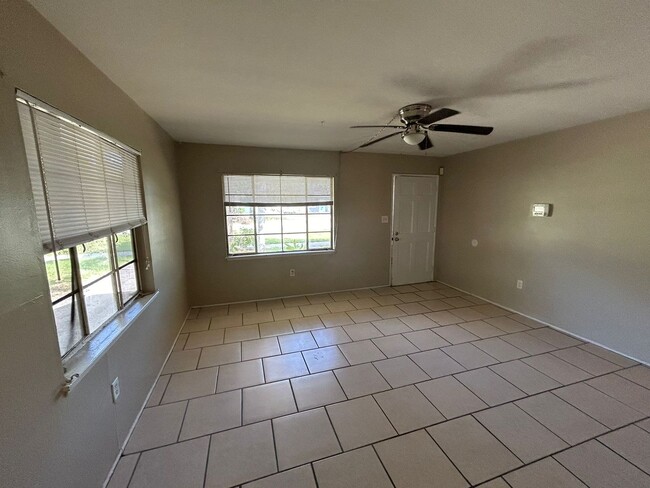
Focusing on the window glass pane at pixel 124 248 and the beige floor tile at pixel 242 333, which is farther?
the beige floor tile at pixel 242 333

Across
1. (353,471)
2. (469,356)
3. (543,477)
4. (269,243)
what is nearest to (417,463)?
(353,471)

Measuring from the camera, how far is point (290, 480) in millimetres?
1405

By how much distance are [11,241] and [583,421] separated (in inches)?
124

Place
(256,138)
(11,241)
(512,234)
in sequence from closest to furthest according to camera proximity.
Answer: (11,241)
(256,138)
(512,234)

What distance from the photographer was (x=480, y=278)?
398cm

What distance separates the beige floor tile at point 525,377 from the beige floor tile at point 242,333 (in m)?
2.36

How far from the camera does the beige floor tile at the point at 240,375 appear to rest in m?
2.14

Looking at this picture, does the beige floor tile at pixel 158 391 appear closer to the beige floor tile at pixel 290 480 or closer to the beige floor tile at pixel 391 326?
the beige floor tile at pixel 290 480

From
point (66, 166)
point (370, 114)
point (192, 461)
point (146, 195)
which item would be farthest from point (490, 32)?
point (192, 461)

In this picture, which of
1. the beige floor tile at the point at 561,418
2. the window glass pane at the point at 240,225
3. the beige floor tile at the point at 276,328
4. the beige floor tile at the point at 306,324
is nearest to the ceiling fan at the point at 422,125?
the beige floor tile at the point at 561,418

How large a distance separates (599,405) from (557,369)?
424 millimetres

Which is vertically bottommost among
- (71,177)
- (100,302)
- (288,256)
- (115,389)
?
(115,389)

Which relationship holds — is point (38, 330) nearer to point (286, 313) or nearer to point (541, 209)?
point (286, 313)

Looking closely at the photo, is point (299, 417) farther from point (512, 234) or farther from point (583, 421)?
point (512, 234)
